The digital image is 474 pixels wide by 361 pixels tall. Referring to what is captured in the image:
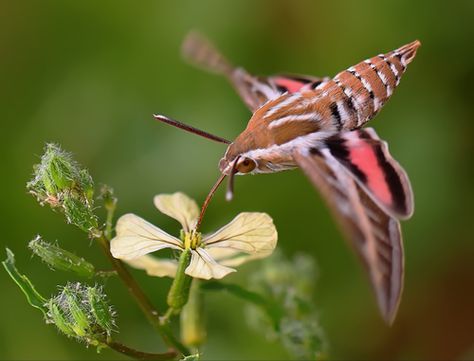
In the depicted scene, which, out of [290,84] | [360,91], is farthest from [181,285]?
[290,84]

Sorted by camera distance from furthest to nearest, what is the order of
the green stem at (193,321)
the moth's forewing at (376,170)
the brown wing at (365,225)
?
the green stem at (193,321) < the moth's forewing at (376,170) < the brown wing at (365,225)

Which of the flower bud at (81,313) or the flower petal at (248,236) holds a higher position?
the flower bud at (81,313)

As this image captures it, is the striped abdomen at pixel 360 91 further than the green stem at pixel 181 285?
Yes

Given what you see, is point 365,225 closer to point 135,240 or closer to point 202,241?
point 202,241

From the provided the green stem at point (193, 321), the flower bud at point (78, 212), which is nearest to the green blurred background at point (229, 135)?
the green stem at point (193, 321)

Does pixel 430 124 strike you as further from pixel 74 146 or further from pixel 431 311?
pixel 74 146

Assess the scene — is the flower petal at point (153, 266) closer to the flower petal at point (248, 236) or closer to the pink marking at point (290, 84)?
the flower petal at point (248, 236)

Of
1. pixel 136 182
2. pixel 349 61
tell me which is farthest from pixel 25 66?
pixel 349 61

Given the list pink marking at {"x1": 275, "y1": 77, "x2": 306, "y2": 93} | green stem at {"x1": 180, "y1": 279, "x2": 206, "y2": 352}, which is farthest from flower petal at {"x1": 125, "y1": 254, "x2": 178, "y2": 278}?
pink marking at {"x1": 275, "y1": 77, "x2": 306, "y2": 93}
